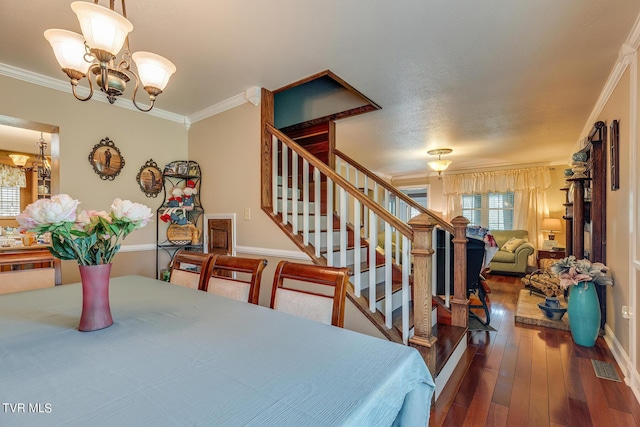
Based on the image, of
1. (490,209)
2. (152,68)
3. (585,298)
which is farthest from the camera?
(490,209)

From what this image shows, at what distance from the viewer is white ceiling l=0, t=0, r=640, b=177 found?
1640mm

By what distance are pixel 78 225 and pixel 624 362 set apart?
11.2 feet

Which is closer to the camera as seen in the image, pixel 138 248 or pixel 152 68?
pixel 152 68

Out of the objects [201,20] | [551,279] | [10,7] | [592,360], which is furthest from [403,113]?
[10,7]

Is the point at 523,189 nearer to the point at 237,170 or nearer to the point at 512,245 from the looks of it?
the point at 512,245

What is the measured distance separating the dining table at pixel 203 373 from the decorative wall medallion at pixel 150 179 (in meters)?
2.16

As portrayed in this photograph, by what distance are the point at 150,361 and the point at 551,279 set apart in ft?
13.1

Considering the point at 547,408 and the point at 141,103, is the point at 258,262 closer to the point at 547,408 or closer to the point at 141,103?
the point at 547,408

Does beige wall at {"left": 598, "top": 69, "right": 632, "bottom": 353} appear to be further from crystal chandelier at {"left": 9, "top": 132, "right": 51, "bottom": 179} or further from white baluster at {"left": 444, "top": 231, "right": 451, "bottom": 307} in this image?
crystal chandelier at {"left": 9, "top": 132, "right": 51, "bottom": 179}

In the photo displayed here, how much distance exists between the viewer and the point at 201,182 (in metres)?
3.34

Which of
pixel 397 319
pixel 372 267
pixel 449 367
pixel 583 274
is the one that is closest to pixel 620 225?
pixel 583 274

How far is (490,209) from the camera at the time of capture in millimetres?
6457

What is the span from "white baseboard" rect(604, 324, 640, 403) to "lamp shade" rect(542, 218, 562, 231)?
335 cm

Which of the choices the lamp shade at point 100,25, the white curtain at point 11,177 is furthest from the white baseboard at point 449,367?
the white curtain at point 11,177
